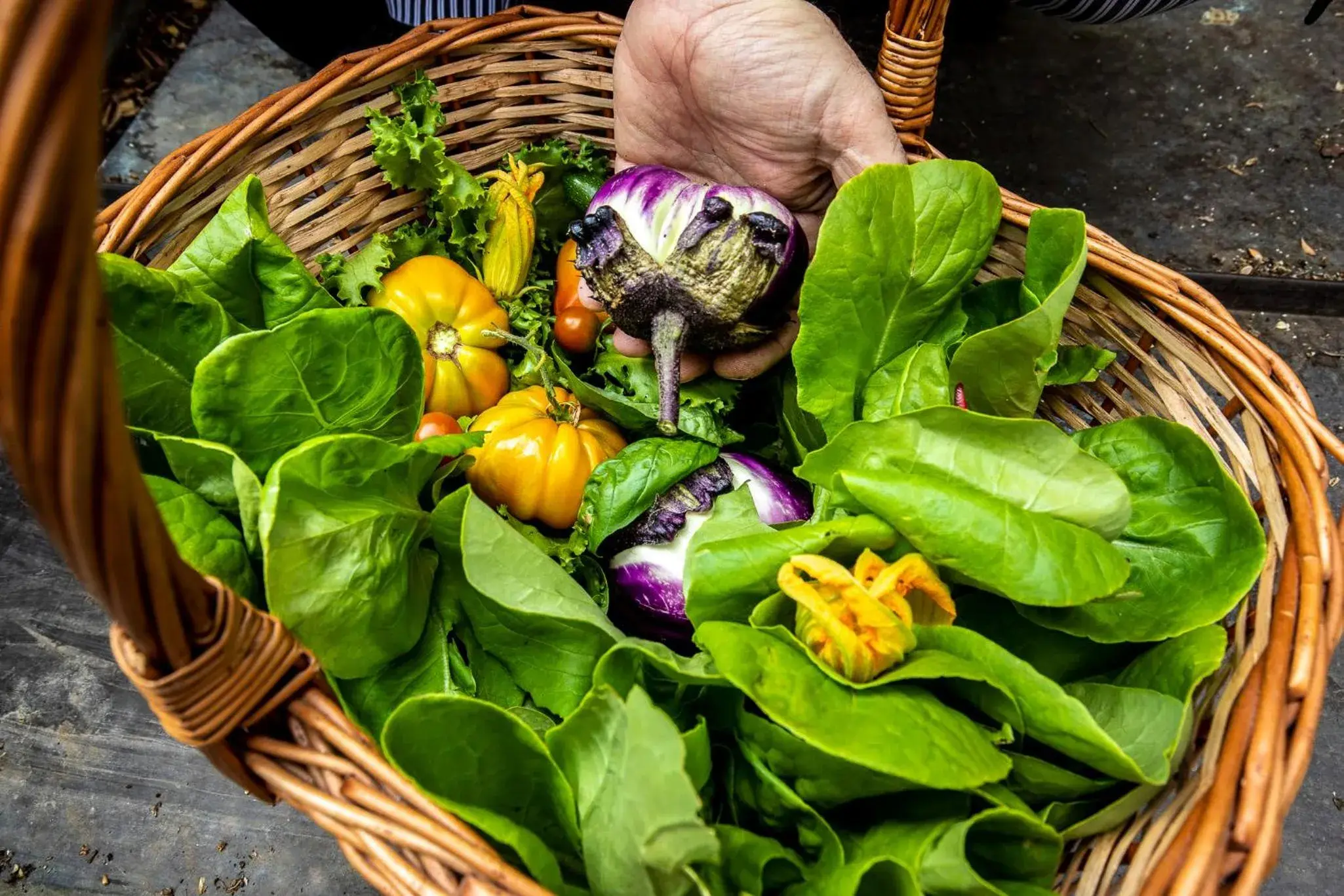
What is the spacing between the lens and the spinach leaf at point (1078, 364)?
34.0 inches

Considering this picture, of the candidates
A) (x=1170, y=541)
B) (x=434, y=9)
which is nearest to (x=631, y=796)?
(x=1170, y=541)

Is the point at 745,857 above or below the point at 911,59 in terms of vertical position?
below

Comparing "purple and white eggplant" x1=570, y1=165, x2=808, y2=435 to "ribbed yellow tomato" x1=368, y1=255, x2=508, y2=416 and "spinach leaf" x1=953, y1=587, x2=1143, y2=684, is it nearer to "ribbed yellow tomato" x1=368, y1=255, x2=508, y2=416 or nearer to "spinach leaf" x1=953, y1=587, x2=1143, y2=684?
"ribbed yellow tomato" x1=368, y1=255, x2=508, y2=416

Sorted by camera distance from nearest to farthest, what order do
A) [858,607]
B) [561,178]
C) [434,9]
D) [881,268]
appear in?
[858,607], [881,268], [561,178], [434,9]

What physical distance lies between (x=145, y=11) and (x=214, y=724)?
2.15 metres

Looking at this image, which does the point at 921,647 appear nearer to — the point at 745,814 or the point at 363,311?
the point at 745,814

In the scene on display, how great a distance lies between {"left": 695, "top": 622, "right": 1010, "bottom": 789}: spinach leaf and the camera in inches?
21.5

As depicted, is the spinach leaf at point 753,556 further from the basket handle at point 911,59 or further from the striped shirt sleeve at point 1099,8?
the striped shirt sleeve at point 1099,8

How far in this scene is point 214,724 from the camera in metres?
0.53

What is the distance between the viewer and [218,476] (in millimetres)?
715

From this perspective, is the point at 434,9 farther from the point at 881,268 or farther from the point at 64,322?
the point at 64,322

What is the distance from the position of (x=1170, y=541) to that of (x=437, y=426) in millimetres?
662

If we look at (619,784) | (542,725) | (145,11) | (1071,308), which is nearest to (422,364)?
(542,725)

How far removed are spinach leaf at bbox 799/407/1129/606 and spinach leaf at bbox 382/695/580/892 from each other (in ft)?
0.91
